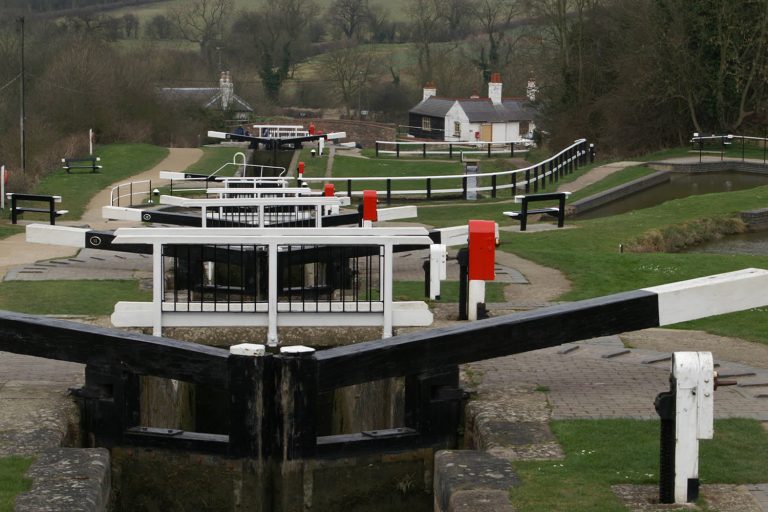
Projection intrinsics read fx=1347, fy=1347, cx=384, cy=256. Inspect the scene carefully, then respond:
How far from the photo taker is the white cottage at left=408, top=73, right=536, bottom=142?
6756 cm

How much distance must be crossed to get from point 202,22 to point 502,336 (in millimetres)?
108280

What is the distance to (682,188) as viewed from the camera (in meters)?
32.6

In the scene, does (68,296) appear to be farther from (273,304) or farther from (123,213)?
(273,304)

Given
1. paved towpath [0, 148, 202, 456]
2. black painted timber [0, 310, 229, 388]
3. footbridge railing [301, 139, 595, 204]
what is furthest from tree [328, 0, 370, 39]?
black painted timber [0, 310, 229, 388]

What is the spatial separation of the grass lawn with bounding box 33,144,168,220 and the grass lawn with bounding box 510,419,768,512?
1863 centimetres

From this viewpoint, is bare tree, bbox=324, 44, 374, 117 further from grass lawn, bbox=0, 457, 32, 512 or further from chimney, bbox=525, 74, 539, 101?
grass lawn, bbox=0, 457, 32, 512

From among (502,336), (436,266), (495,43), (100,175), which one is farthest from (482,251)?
(495,43)

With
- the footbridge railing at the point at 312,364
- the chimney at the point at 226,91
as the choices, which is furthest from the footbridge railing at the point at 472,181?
the chimney at the point at 226,91

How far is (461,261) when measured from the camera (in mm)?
12562

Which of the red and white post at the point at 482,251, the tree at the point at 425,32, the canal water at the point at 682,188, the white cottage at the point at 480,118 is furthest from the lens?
the tree at the point at 425,32

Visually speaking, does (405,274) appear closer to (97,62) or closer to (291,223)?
(291,223)

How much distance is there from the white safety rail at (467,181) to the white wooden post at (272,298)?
18338mm

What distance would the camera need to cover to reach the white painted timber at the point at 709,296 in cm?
932

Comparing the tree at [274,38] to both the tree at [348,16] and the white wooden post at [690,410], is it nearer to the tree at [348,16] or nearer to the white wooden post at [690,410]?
the tree at [348,16]
